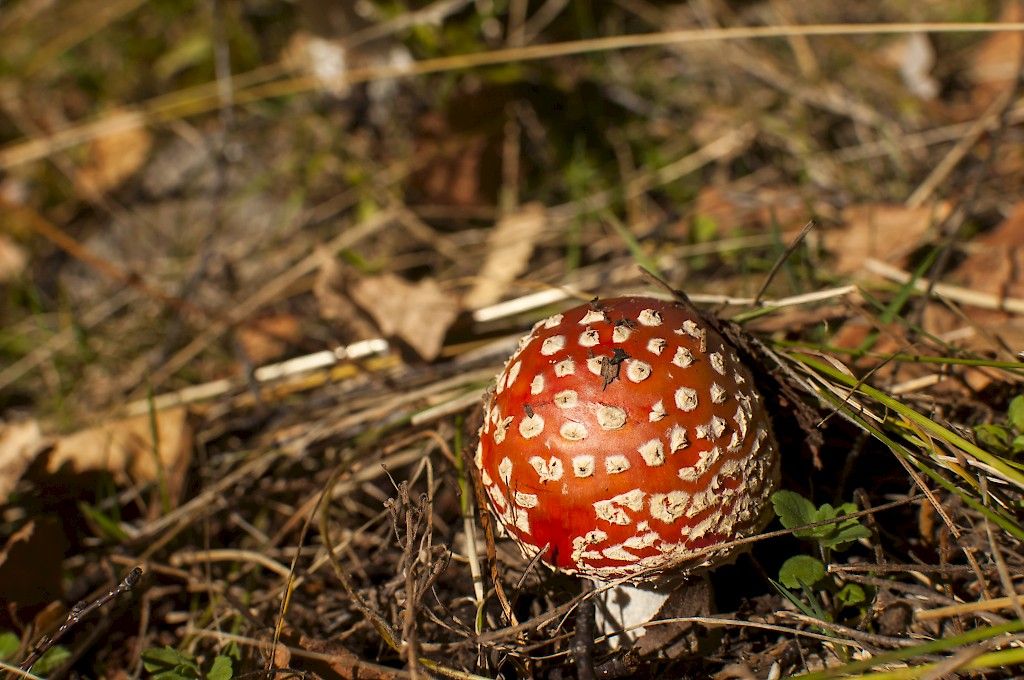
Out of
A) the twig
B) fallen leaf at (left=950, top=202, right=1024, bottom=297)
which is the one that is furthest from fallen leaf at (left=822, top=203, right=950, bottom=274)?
the twig

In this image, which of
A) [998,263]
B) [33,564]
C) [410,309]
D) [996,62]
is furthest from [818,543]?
[996,62]

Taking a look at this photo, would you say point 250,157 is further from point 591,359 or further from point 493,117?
point 591,359

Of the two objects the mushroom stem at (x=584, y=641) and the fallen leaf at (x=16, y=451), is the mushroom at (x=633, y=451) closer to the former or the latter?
the mushroom stem at (x=584, y=641)

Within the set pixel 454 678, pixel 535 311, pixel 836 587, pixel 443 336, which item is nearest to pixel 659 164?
pixel 535 311

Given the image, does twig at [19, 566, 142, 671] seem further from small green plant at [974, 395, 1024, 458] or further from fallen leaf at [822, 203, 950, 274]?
fallen leaf at [822, 203, 950, 274]

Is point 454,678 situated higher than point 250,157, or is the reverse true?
point 250,157

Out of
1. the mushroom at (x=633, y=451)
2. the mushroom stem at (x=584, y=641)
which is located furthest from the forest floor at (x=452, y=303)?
the mushroom at (x=633, y=451)
